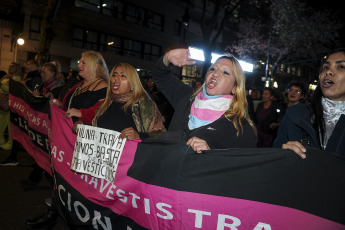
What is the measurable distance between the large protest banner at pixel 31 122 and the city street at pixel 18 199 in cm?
55

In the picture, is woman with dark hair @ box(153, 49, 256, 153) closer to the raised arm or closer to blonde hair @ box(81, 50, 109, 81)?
the raised arm

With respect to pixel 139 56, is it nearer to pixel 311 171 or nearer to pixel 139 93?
pixel 139 93

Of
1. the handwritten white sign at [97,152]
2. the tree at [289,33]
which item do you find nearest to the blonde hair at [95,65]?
the handwritten white sign at [97,152]

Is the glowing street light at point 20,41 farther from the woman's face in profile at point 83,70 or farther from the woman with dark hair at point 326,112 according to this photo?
the woman with dark hair at point 326,112

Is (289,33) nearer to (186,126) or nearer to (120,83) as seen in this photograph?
(120,83)

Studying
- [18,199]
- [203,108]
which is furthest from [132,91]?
[18,199]

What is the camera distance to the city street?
352cm

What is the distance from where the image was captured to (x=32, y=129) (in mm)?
4383

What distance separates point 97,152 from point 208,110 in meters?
1.11

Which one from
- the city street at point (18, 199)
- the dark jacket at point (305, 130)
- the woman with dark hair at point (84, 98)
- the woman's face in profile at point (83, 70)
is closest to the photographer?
the dark jacket at point (305, 130)

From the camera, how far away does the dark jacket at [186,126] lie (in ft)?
7.53

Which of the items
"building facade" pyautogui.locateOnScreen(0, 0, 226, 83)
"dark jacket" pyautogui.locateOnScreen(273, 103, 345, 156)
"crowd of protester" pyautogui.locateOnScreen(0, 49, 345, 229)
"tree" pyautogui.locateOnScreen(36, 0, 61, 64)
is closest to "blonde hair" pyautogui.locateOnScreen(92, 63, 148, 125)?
"crowd of protester" pyautogui.locateOnScreen(0, 49, 345, 229)

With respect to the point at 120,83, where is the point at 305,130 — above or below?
below

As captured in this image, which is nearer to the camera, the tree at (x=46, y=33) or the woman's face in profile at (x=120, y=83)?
the woman's face in profile at (x=120, y=83)
